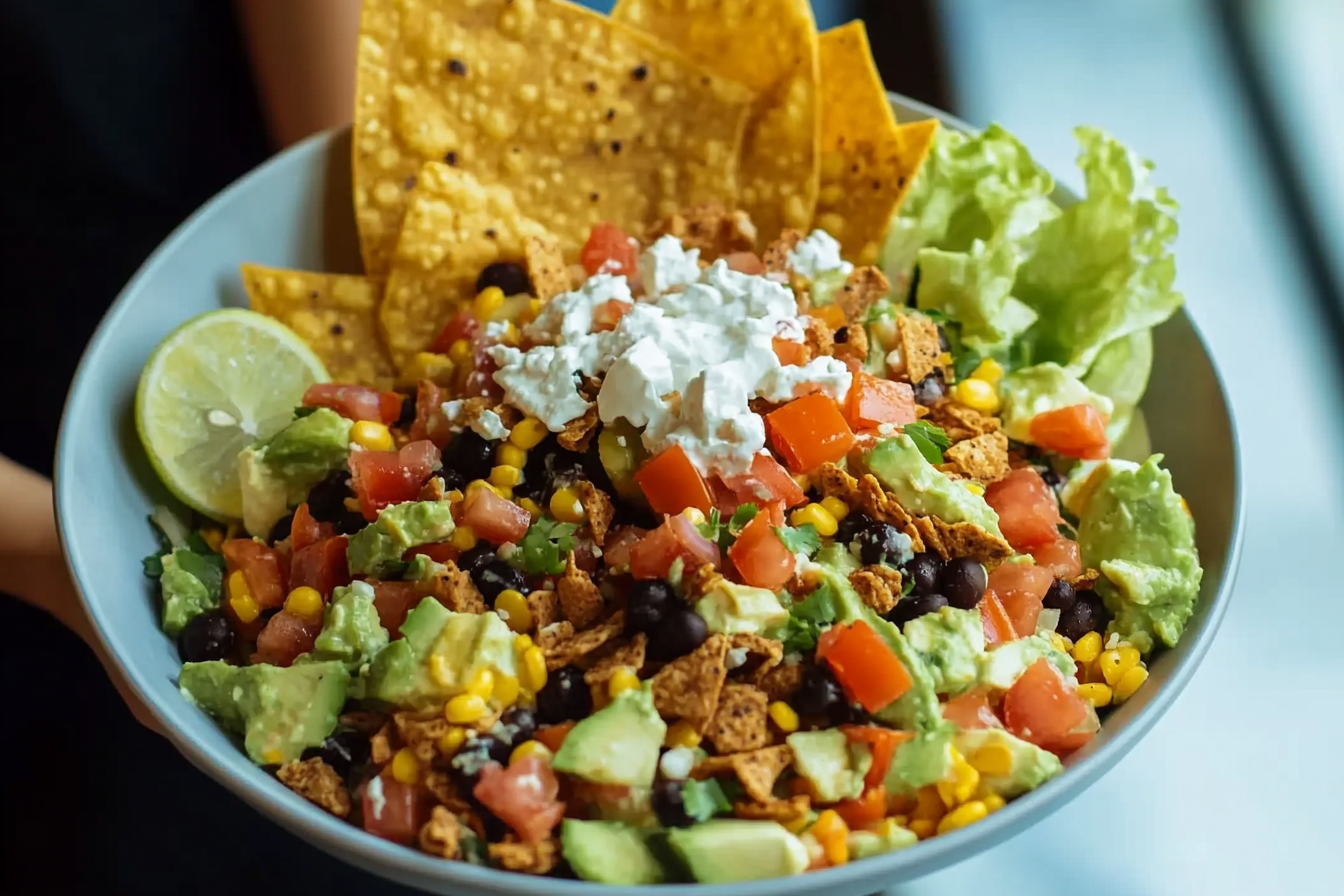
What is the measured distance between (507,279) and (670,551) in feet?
3.10

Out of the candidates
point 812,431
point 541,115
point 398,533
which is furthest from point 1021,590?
point 541,115

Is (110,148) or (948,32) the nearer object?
(110,148)

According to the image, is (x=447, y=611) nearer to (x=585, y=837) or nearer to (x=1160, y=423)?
(x=585, y=837)

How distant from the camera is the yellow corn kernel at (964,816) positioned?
1756 mm

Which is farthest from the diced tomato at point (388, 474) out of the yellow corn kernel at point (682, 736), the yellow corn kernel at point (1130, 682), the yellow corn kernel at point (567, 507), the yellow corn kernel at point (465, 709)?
the yellow corn kernel at point (1130, 682)

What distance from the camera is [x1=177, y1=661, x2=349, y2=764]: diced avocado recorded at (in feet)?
6.25

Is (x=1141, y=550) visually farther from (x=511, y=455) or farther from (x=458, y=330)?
(x=458, y=330)

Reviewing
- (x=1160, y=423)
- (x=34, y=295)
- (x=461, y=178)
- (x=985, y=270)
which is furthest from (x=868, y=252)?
(x=34, y=295)

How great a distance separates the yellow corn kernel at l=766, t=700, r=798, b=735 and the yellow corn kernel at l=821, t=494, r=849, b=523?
1.27 ft

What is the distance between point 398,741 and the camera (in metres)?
1.90

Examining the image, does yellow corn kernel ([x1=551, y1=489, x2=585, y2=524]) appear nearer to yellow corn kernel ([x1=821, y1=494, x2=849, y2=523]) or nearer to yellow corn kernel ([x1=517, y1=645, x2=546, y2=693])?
yellow corn kernel ([x1=517, y1=645, x2=546, y2=693])

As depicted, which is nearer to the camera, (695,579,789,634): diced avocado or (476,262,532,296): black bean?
(695,579,789,634): diced avocado

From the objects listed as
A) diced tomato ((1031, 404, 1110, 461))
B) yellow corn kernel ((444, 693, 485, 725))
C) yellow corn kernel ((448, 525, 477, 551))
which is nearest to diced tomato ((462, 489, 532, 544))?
yellow corn kernel ((448, 525, 477, 551))

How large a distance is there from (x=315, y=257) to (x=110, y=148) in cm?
73
